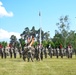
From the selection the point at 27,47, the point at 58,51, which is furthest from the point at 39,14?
the point at 27,47

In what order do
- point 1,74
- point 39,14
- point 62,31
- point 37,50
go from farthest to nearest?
point 62,31 < point 39,14 < point 37,50 < point 1,74

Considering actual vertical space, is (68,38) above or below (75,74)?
above

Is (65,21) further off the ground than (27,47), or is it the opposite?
(65,21)

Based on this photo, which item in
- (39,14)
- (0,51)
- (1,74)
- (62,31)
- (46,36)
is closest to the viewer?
(1,74)

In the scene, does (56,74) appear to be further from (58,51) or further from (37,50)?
(58,51)

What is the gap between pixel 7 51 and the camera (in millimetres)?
48000

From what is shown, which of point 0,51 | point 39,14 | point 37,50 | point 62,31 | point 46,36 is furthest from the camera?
point 46,36

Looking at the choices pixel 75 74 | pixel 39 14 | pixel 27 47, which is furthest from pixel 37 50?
pixel 75 74

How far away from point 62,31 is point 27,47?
7865cm

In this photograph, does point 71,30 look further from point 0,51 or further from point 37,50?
point 37,50

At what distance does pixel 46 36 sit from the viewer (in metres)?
168

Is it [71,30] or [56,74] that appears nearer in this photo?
[56,74]

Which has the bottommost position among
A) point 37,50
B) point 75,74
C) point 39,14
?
point 75,74

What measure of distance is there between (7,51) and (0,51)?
0.98 m
